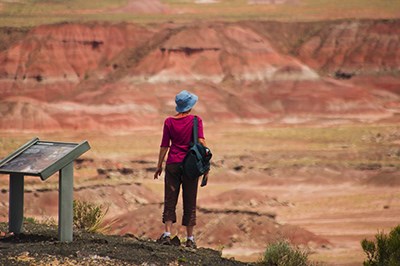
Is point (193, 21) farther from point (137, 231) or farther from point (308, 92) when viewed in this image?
point (137, 231)

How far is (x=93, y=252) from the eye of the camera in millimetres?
12227

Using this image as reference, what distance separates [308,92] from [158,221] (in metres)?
46.1

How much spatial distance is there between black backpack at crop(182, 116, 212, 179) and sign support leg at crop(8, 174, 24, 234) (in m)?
1.78

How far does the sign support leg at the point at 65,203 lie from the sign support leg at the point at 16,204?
2.81ft

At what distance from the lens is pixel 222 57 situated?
88000mm

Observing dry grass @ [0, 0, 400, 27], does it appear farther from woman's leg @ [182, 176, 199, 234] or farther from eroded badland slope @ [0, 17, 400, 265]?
woman's leg @ [182, 176, 199, 234]

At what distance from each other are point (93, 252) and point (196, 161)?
61.6 inches

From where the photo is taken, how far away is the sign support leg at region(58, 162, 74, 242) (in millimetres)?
12773

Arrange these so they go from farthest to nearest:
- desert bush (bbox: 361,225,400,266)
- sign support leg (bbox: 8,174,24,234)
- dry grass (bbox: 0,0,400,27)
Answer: dry grass (bbox: 0,0,400,27) → sign support leg (bbox: 8,174,24,234) → desert bush (bbox: 361,225,400,266)

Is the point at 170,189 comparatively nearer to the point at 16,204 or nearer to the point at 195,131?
the point at 195,131

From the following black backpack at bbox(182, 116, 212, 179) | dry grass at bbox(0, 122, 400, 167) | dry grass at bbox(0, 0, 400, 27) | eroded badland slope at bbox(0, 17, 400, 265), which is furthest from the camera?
dry grass at bbox(0, 0, 400, 27)

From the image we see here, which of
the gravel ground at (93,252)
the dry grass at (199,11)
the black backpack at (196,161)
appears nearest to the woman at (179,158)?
the black backpack at (196,161)

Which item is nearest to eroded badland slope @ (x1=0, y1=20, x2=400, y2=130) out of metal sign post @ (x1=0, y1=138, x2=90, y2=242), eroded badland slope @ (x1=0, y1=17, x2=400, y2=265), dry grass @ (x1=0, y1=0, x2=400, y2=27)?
eroded badland slope @ (x1=0, y1=17, x2=400, y2=265)

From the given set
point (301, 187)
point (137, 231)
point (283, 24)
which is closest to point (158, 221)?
point (137, 231)
